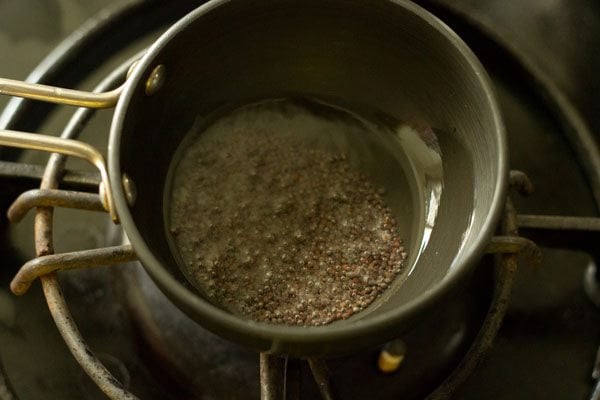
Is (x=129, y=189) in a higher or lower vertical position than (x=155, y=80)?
lower

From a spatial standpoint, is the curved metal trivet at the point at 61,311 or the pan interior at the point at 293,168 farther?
the pan interior at the point at 293,168

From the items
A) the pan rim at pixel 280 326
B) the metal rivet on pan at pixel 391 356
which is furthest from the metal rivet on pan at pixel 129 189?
the metal rivet on pan at pixel 391 356

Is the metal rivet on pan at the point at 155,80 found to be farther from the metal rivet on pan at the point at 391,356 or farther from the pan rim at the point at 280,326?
the metal rivet on pan at the point at 391,356

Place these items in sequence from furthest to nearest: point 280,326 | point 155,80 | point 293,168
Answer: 1. point 293,168
2. point 155,80
3. point 280,326

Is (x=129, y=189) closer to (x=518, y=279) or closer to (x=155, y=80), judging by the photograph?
(x=155, y=80)

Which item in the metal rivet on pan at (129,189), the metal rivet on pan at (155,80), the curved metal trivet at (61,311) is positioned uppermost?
the metal rivet on pan at (155,80)

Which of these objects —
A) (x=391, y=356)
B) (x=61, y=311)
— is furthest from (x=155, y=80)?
(x=391, y=356)

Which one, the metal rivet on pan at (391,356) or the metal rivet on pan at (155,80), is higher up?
the metal rivet on pan at (155,80)
